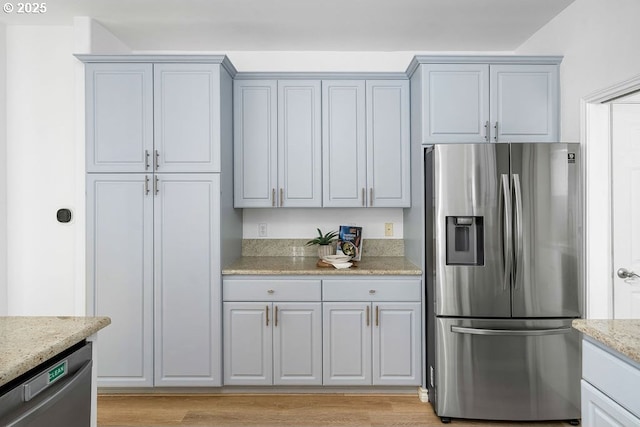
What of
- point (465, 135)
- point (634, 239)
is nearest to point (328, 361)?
point (465, 135)

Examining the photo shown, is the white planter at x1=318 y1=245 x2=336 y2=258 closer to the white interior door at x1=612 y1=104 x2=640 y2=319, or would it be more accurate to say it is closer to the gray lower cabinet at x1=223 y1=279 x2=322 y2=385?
the gray lower cabinet at x1=223 y1=279 x2=322 y2=385

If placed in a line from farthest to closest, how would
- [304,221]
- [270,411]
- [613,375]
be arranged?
[304,221] → [270,411] → [613,375]

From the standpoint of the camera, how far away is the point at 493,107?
9.43ft

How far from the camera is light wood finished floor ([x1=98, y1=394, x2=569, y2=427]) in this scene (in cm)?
259

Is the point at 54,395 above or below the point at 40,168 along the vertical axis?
below

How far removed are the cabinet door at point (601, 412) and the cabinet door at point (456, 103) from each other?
5.85 feet

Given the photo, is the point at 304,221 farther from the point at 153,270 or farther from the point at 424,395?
the point at 424,395

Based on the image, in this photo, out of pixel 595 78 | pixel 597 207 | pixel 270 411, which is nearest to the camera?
pixel 595 78

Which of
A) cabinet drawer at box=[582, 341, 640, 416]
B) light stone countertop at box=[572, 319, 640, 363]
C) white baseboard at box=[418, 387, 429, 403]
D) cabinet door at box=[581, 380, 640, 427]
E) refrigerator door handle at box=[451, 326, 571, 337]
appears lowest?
white baseboard at box=[418, 387, 429, 403]

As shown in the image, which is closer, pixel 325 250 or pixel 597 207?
pixel 597 207

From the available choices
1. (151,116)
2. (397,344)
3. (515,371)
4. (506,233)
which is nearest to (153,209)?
(151,116)

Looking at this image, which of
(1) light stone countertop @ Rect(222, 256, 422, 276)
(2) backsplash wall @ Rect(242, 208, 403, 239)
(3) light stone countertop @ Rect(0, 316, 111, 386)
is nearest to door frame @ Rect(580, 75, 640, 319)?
(1) light stone countertop @ Rect(222, 256, 422, 276)

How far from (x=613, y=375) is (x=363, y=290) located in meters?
1.67

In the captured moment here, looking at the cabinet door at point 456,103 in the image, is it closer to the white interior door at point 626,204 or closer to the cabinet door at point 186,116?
the white interior door at point 626,204
